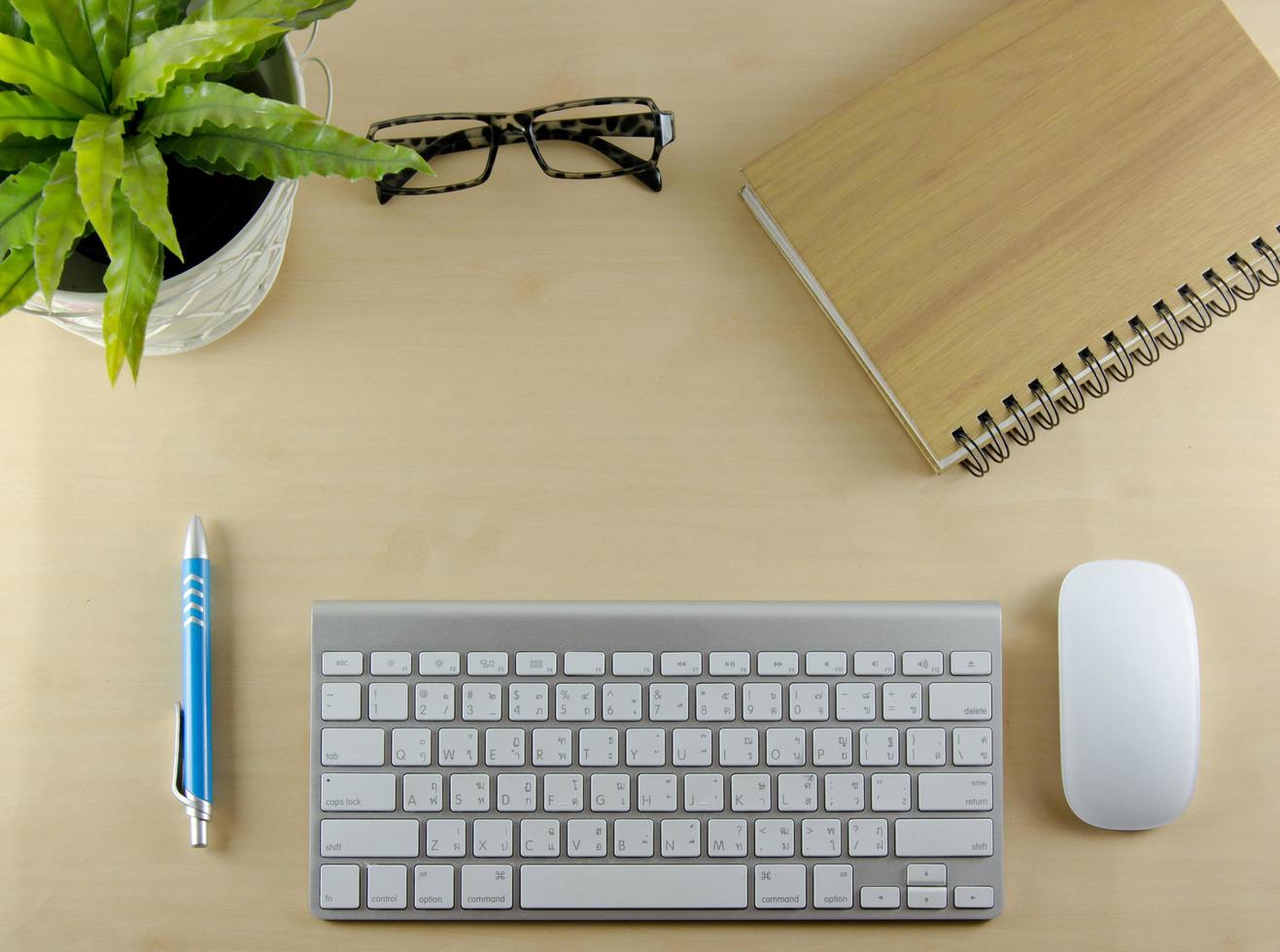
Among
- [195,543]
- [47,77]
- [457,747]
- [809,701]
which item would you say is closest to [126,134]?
[47,77]

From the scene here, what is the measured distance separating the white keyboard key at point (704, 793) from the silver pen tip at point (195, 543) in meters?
0.35

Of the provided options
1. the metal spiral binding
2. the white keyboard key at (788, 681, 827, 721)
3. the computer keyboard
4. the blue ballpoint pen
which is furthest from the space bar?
the metal spiral binding

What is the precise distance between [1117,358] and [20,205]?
2.08 ft

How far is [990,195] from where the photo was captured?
690 mm

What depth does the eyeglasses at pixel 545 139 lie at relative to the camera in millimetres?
709

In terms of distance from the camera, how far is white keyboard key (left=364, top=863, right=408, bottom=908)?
666mm

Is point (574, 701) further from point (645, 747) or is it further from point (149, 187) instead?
point (149, 187)

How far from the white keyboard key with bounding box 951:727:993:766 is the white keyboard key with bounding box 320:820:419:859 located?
36 cm

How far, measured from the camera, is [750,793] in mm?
673

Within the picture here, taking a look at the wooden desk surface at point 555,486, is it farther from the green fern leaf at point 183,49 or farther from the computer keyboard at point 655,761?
the green fern leaf at point 183,49

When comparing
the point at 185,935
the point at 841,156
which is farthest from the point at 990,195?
the point at 185,935

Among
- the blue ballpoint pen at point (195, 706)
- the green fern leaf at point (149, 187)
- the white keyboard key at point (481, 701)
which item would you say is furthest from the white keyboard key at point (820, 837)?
the green fern leaf at point (149, 187)

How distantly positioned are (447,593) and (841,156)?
399 mm

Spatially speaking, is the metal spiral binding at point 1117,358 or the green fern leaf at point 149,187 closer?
the green fern leaf at point 149,187
